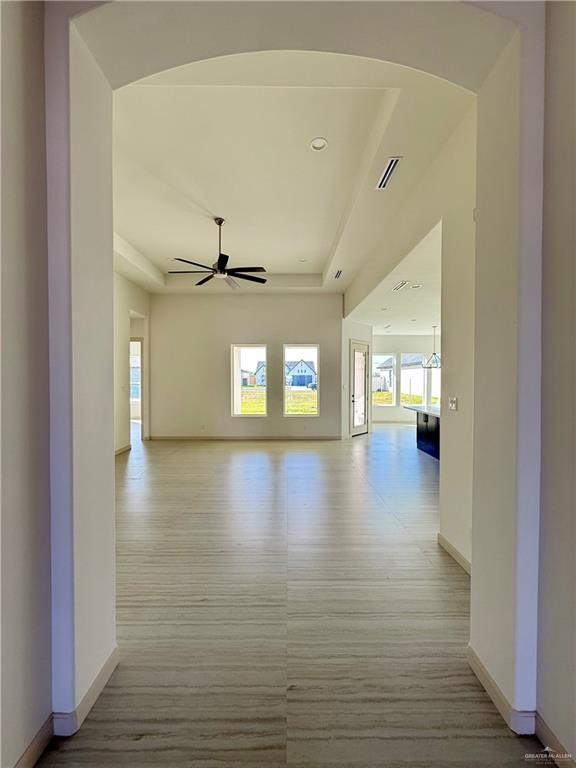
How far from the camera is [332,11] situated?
1484 mm

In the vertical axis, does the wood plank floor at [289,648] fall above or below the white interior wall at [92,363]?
below

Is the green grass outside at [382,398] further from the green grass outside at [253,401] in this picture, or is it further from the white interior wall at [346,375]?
the green grass outside at [253,401]

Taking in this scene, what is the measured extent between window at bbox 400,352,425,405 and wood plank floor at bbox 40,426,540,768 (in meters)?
9.38

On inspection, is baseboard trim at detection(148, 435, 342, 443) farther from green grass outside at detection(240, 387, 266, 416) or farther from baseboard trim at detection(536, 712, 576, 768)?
baseboard trim at detection(536, 712, 576, 768)

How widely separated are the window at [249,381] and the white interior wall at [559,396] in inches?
308

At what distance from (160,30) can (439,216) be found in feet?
8.23

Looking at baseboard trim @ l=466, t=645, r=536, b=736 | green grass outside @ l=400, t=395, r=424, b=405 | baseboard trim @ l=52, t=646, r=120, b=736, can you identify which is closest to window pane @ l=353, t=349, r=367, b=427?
green grass outside @ l=400, t=395, r=424, b=405

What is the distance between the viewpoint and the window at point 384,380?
1300 cm

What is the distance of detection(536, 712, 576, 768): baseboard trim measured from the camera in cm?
129

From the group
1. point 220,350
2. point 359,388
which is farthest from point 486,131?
point 359,388

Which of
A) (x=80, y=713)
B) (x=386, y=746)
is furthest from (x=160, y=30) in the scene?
(x=386, y=746)

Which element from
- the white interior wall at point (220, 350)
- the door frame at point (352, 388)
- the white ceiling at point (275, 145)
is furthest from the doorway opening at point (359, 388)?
the white ceiling at point (275, 145)

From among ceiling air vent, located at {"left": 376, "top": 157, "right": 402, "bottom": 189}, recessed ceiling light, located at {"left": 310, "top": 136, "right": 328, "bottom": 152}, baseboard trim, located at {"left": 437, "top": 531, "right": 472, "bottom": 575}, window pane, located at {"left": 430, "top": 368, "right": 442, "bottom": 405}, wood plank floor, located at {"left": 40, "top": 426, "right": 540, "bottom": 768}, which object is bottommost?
wood plank floor, located at {"left": 40, "top": 426, "right": 540, "bottom": 768}

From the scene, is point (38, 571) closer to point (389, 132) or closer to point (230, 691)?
point (230, 691)
